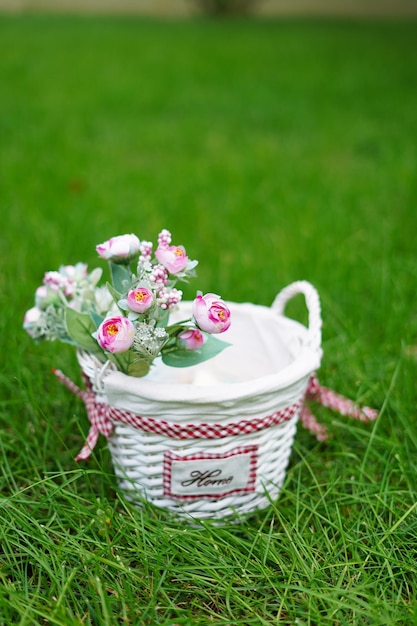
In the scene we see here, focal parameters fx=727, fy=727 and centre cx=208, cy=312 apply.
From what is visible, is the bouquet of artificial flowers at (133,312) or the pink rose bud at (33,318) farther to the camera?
the pink rose bud at (33,318)

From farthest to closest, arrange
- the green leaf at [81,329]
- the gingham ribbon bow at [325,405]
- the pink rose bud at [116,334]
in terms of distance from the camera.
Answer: the gingham ribbon bow at [325,405] < the green leaf at [81,329] < the pink rose bud at [116,334]

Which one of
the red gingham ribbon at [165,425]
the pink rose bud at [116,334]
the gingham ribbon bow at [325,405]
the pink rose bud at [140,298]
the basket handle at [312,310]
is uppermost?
the pink rose bud at [140,298]

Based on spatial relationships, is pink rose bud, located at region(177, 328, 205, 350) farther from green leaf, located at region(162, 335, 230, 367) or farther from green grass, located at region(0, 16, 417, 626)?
green grass, located at region(0, 16, 417, 626)

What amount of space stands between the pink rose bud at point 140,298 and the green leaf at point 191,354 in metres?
0.10

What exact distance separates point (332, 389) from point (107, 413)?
511 mm

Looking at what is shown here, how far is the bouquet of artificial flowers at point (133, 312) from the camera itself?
882 mm

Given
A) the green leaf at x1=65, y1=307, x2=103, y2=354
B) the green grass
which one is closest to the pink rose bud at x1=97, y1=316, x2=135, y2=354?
the green leaf at x1=65, y1=307, x2=103, y2=354

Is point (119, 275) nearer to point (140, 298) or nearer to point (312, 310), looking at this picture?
point (140, 298)

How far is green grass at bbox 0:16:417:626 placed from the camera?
2.88ft

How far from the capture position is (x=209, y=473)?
0.98 m

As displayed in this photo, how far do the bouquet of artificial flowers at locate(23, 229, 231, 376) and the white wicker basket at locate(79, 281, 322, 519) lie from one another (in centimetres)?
4

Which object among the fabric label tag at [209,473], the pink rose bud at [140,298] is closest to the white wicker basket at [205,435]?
the fabric label tag at [209,473]

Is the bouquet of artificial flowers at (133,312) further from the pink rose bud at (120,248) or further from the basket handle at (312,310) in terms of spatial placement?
the basket handle at (312,310)

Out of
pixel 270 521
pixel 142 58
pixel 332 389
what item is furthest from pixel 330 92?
pixel 270 521
